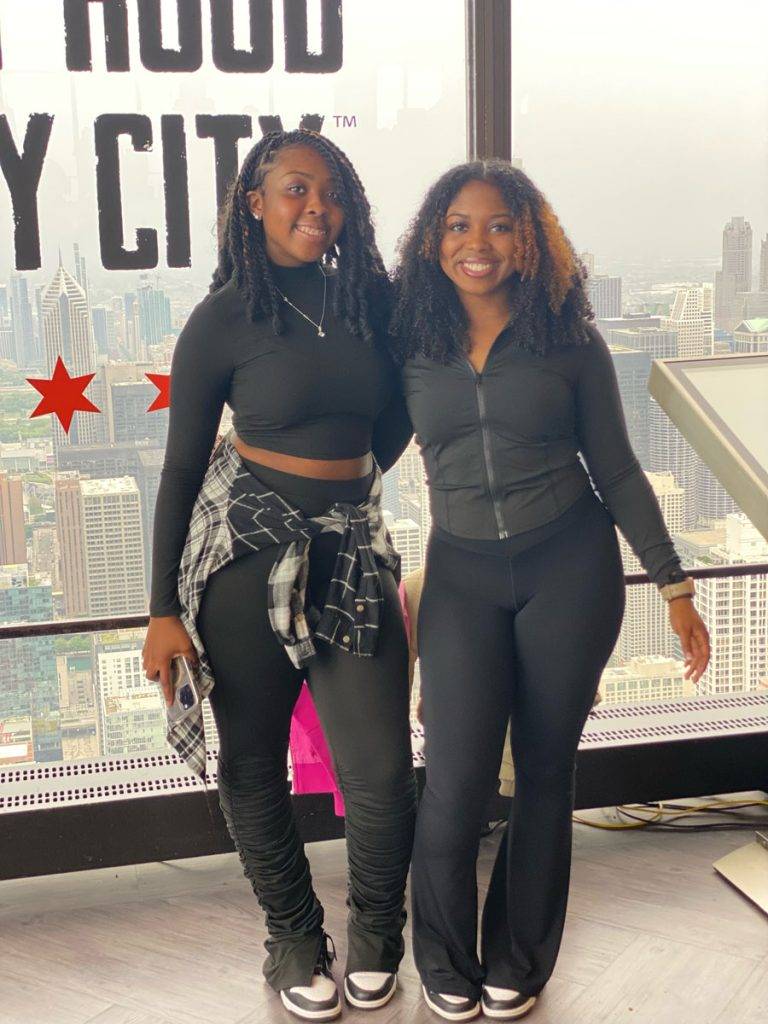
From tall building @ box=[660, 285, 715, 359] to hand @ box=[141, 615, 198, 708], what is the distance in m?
1.48

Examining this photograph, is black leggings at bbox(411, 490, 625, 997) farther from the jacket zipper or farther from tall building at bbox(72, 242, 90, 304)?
tall building at bbox(72, 242, 90, 304)

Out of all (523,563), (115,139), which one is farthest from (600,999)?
(115,139)

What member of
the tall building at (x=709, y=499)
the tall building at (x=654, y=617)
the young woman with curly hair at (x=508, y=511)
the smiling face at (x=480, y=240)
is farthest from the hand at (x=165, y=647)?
the tall building at (x=709, y=499)

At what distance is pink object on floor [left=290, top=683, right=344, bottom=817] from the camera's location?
2164 millimetres

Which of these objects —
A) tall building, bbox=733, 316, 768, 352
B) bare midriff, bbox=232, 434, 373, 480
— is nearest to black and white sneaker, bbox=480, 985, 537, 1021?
bare midriff, bbox=232, 434, 373, 480

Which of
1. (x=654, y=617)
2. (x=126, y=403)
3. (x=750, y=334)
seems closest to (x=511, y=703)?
(x=654, y=617)

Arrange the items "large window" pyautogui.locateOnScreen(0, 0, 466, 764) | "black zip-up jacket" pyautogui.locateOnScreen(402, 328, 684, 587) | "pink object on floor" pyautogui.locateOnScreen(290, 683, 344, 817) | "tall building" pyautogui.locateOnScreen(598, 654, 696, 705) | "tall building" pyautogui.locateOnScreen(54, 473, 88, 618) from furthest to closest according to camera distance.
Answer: "tall building" pyautogui.locateOnScreen(598, 654, 696, 705)
"tall building" pyautogui.locateOnScreen(54, 473, 88, 618)
"large window" pyautogui.locateOnScreen(0, 0, 466, 764)
"pink object on floor" pyautogui.locateOnScreen(290, 683, 344, 817)
"black zip-up jacket" pyautogui.locateOnScreen(402, 328, 684, 587)

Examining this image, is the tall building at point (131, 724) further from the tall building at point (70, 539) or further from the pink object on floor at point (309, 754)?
the pink object on floor at point (309, 754)

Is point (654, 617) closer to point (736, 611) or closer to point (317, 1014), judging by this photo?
point (736, 611)

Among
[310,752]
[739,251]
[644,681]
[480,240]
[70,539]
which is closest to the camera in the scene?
[480,240]

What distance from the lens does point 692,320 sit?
8.99 feet

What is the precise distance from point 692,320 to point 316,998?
1.78m

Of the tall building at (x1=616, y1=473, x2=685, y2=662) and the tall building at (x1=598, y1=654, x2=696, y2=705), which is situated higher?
the tall building at (x1=616, y1=473, x2=685, y2=662)

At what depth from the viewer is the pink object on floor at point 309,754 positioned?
2164 mm
